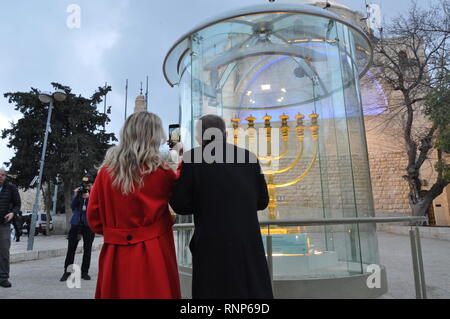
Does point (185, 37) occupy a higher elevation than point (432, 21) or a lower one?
lower

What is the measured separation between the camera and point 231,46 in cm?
367

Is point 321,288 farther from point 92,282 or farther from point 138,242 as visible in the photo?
point 92,282

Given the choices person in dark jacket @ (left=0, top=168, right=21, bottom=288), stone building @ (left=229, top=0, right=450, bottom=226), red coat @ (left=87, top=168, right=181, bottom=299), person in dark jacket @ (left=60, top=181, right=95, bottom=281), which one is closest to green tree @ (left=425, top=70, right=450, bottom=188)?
stone building @ (left=229, top=0, right=450, bottom=226)

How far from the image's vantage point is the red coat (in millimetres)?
1194

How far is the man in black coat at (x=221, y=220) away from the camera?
117 cm

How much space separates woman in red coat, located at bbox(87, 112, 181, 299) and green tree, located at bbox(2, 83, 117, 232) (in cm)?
1341

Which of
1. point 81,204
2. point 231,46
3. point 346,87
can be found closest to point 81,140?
point 81,204

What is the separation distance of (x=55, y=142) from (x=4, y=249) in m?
12.2

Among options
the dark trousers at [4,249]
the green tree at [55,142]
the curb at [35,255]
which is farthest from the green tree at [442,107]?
the green tree at [55,142]

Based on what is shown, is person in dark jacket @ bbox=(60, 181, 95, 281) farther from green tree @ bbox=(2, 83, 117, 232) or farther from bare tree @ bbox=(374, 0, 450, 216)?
green tree @ bbox=(2, 83, 117, 232)

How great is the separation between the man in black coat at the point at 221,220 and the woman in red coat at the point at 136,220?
10 cm

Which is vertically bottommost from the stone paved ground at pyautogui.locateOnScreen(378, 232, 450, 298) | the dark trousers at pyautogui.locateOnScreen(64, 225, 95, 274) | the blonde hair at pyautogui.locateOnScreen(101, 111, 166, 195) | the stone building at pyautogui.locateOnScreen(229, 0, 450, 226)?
the stone paved ground at pyautogui.locateOnScreen(378, 232, 450, 298)
